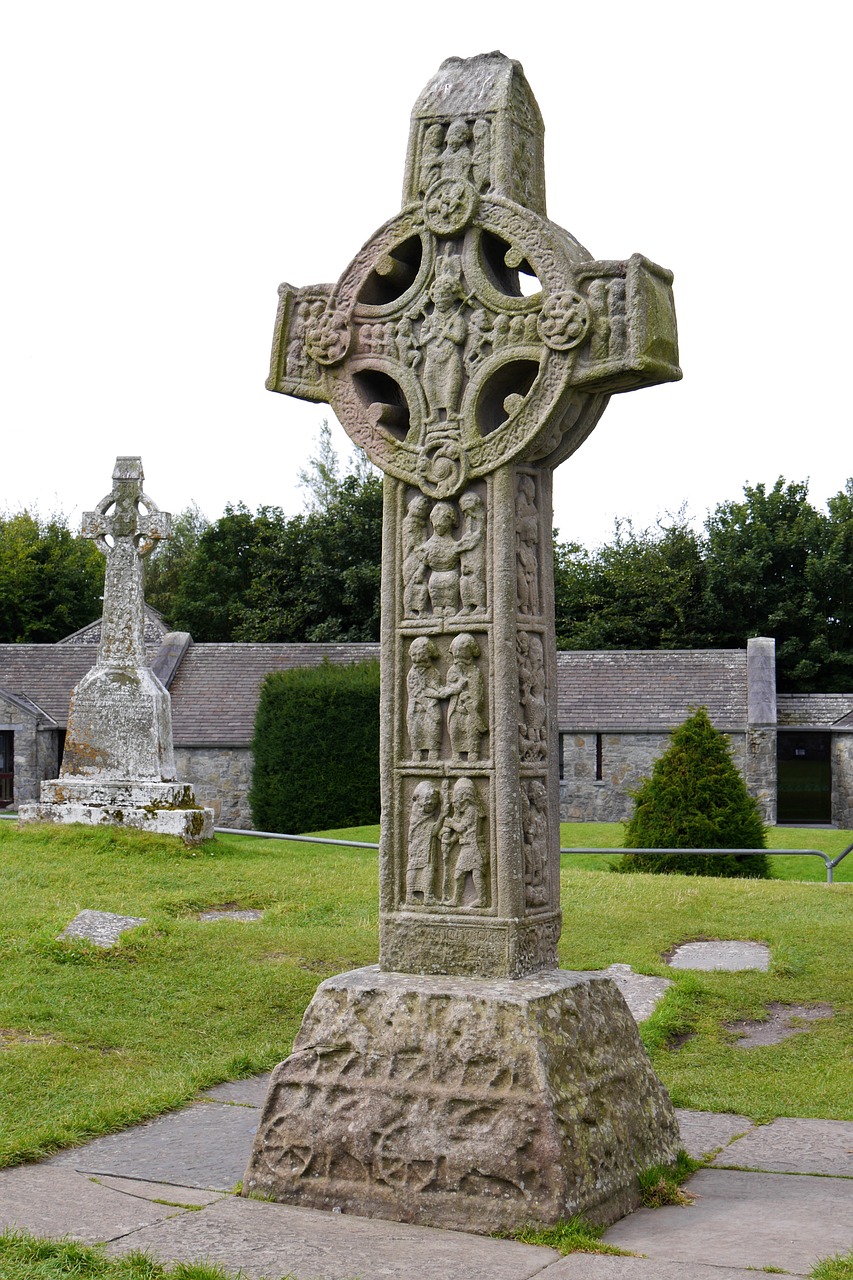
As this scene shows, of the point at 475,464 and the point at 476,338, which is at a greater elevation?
the point at 476,338

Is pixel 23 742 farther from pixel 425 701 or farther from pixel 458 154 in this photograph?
pixel 458 154

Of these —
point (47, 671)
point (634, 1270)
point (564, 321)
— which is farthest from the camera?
point (47, 671)

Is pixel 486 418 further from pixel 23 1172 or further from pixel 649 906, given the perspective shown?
pixel 649 906

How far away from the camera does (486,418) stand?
5.15 meters

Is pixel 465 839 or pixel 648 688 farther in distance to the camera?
pixel 648 688

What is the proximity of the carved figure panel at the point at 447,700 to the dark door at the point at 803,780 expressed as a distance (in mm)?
29807

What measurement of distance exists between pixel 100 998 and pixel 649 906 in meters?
4.78

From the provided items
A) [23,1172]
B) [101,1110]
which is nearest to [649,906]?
[101,1110]

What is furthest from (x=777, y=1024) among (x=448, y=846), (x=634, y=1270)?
(x=634, y=1270)

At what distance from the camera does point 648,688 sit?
2997 cm

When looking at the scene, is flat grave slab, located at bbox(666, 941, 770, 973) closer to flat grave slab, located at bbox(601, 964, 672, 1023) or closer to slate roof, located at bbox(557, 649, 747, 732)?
flat grave slab, located at bbox(601, 964, 672, 1023)

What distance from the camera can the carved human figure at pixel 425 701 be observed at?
5078 mm

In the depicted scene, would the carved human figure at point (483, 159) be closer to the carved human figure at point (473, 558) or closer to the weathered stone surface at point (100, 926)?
the carved human figure at point (473, 558)

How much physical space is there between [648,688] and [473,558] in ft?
83.3
